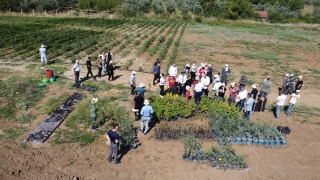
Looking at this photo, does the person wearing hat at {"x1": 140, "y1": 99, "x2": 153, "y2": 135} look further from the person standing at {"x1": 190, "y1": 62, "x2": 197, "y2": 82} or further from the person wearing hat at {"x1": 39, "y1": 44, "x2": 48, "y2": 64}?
the person wearing hat at {"x1": 39, "y1": 44, "x2": 48, "y2": 64}

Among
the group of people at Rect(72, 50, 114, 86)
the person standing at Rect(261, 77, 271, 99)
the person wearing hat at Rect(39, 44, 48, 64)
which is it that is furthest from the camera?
the person wearing hat at Rect(39, 44, 48, 64)

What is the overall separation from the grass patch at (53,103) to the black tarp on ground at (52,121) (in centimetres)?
18

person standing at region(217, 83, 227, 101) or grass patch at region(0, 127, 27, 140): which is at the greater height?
person standing at region(217, 83, 227, 101)

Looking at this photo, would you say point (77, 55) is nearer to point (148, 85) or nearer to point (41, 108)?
point (148, 85)

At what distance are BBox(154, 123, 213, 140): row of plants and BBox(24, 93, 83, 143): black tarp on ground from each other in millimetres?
3999

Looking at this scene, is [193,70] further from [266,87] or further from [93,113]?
[93,113]

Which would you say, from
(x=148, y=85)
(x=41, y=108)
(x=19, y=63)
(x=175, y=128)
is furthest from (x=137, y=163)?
(x=19, y=63)

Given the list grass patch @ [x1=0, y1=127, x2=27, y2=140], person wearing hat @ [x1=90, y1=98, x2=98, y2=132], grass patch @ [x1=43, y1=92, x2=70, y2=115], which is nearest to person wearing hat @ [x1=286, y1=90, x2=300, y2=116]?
person wearing hat @ [x1=90, y1=98, x2=98, y2=132]

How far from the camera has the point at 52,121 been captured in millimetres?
11398

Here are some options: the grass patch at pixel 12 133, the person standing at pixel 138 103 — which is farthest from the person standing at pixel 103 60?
the grass patch at pixel 12 133

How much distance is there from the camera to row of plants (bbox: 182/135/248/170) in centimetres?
920

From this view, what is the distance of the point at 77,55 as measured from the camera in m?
21.5

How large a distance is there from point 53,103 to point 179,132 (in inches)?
240

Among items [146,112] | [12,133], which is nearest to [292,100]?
[146,112]
